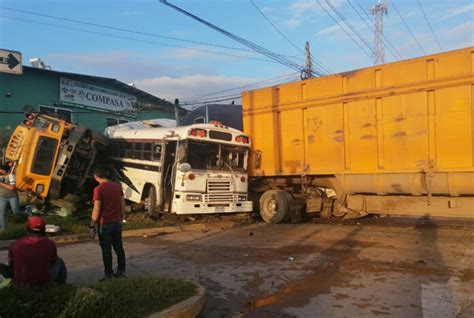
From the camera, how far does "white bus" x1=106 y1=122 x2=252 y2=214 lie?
1253cm

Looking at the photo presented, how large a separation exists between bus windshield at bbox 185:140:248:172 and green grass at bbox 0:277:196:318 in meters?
7.49

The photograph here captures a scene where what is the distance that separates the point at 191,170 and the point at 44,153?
4193mm

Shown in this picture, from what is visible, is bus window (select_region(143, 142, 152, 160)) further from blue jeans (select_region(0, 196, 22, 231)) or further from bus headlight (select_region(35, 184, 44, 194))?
blue jeans (select_region(0, 196, 22, 231))

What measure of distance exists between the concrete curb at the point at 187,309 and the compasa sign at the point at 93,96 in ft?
66.6

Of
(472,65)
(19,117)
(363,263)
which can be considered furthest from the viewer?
(19,117)

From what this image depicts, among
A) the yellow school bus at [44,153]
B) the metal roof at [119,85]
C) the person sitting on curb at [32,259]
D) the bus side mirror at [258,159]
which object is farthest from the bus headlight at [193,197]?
the metal roof at [119,85]

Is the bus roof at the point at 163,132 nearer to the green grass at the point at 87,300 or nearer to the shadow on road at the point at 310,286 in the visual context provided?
the shadow on road at the point at 310,286

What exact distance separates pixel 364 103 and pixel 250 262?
17.3ft

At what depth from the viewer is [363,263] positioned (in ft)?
26.9

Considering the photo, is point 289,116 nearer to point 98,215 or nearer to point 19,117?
point 98,215

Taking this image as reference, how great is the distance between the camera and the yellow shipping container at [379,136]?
10.2 metres

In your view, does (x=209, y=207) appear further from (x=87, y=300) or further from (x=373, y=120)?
(x=87, y=300)

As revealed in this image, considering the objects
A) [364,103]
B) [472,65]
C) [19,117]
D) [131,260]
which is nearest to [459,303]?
[131,260]

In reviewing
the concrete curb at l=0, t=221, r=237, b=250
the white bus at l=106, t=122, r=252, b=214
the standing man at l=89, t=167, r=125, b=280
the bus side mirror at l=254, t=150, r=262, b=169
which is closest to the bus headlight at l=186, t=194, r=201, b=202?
the white bus at l=106, t=122, r=252, b=214
